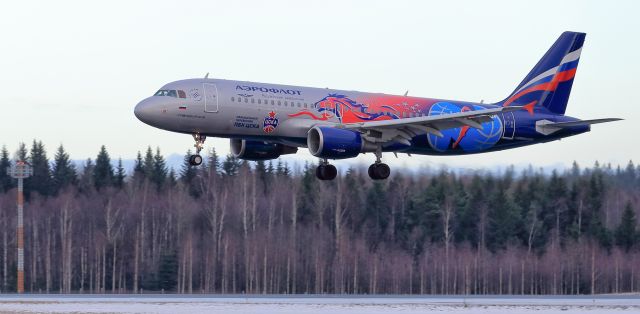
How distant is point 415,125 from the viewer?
5819 cm

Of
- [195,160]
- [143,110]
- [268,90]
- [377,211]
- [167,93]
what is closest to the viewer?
[143,110]

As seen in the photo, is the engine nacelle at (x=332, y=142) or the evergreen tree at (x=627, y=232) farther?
the evergreen tree at (x=627, y=232)

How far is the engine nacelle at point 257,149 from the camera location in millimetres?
59938

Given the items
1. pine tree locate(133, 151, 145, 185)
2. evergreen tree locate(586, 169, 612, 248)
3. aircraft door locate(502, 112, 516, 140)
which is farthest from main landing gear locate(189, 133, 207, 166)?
pine tree locate(133, 151, 145, 185)

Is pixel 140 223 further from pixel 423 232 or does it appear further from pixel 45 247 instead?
pixel 423 232

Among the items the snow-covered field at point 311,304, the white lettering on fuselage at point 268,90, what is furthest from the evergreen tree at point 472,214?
the white lettering on fuselage at point 268,90

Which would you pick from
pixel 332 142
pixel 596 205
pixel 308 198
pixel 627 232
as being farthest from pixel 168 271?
pixel 332 142

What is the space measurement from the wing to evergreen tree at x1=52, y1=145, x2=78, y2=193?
79.8 metres

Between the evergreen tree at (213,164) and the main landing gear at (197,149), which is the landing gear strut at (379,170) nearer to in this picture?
the main landing gear at (197,149)

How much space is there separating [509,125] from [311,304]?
15.4 m

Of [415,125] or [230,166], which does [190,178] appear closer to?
[230,166]

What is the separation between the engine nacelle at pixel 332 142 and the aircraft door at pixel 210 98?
15.1ft

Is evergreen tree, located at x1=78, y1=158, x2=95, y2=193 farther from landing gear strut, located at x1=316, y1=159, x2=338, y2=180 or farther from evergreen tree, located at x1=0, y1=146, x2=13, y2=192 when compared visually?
landing gear strut, located at x1=316, y1=159, x2=338, y2=180

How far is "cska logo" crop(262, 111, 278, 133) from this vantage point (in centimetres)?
5634
